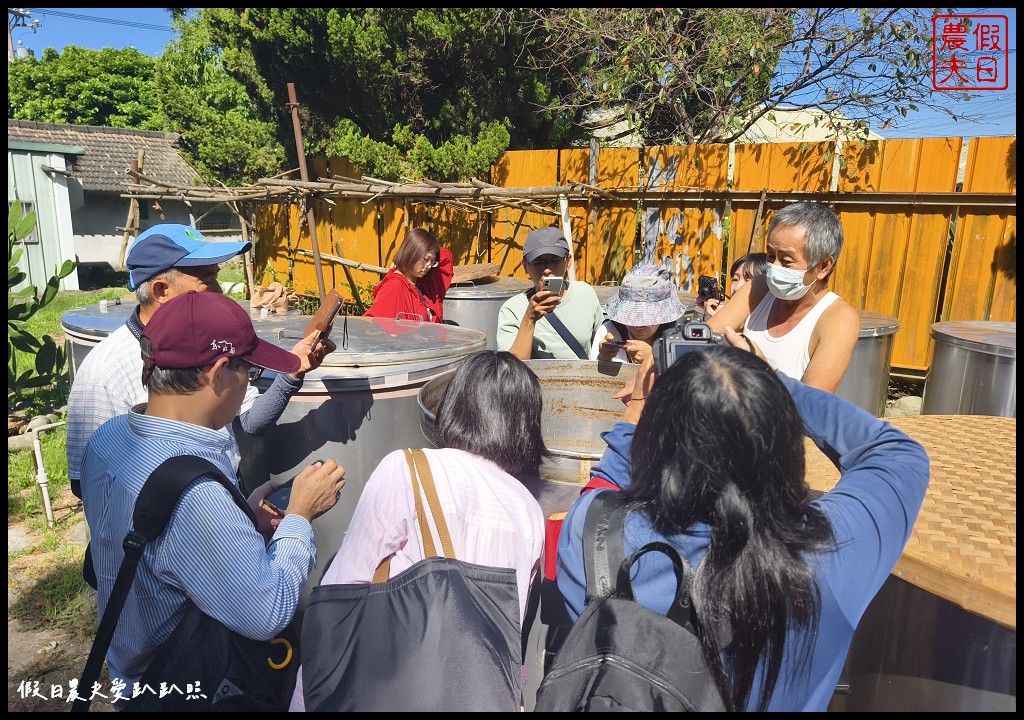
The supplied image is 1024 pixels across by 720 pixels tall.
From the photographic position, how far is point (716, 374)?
1231 mm

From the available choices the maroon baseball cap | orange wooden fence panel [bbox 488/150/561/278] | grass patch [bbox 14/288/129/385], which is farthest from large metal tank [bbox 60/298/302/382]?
orange wooden fence panel [bbox 488/150/561/278]

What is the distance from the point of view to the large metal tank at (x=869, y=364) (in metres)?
4.71

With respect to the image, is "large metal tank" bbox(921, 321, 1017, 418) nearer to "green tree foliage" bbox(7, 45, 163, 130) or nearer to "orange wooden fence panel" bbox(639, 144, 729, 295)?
"orange wooden fence panel" bbox(639, 144, 729, 295)

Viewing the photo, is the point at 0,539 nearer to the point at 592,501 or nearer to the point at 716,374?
the point at 592,501

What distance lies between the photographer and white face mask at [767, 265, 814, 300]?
7.82ft

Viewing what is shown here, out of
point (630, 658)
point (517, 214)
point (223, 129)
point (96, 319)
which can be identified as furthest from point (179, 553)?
point (223, 129)

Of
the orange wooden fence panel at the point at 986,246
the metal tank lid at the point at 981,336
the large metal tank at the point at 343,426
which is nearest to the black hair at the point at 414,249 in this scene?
the large metal tank at the point at 343,426

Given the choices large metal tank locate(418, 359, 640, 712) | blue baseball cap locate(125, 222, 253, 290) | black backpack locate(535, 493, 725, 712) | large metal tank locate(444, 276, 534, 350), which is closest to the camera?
black backpack locate(535, 493, 725, 712)

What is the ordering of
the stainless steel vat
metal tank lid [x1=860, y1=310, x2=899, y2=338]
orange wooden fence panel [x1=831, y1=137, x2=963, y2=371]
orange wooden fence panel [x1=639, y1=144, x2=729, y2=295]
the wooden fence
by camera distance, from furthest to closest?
1. orange wooden fence panel [x1=639, y1=144, x2=729, y2=295]
2. orange wooden fence panel [x1=831, y1=137, x2=963, y2=371]
3. the wooden fence
4. metal tank lid [x1=860, y1=310, x2=899, y2=338]
5. the stainless steel vat

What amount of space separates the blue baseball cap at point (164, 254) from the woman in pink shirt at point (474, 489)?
1.21m

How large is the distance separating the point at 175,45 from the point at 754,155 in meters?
20.4

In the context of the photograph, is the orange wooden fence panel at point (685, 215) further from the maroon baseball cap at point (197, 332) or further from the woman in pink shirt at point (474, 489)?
the maroon baseball cap at point (197, 332)

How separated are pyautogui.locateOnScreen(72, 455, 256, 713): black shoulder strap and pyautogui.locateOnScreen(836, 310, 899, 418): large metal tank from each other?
453 centimetres

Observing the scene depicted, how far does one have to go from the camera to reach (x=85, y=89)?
30.3m
